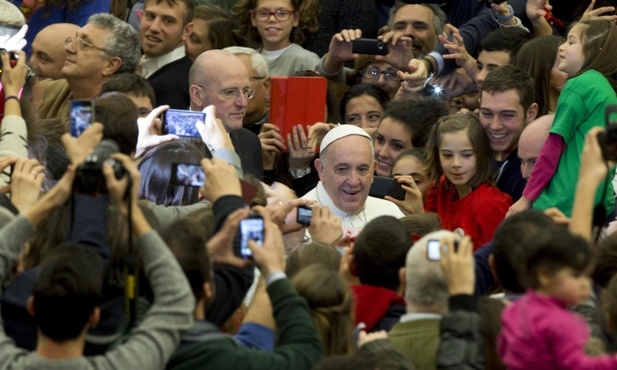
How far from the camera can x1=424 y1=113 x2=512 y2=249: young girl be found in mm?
6824

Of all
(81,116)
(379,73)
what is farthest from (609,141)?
(379,73)

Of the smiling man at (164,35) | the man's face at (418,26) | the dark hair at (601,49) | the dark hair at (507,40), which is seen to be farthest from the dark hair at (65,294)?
the man's face at (418,26)

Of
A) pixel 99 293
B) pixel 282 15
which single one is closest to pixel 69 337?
pixel 99 293

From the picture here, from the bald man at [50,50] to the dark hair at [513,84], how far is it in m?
2.57

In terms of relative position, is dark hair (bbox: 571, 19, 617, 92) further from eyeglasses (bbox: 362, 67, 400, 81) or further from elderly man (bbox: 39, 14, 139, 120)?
elderly man (bbox: 39, 14, 139, 120)

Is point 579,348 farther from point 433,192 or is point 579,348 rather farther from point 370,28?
point 370,28

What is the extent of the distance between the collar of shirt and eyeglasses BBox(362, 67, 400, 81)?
1.11 meters

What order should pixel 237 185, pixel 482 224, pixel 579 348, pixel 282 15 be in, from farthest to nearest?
1. pixel 282 15
2. pixel 482 224
3. pixel 237 185
4. pixel 579 348

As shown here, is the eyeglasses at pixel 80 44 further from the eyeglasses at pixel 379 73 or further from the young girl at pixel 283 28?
the eyeglasses at pixel 379 73

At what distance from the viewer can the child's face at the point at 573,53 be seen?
677 cm

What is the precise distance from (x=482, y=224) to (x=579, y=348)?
2791 millimetres

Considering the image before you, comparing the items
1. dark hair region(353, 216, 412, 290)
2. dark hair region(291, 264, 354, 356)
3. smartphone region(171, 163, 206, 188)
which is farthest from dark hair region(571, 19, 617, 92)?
dark hair region(291, 264, 354, 356)

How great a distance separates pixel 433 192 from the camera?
24.0ft

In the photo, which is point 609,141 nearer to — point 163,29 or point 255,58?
point 255,58
